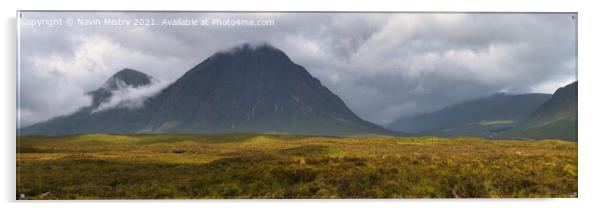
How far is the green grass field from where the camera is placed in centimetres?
1354

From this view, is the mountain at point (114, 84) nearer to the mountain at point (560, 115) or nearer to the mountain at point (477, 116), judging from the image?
the mountain at point (477, 116)

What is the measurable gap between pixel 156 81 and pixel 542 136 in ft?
32.5

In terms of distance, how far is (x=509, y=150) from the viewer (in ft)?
48.7

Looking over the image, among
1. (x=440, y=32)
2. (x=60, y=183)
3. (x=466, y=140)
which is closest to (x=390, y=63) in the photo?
(x=440, y=32)

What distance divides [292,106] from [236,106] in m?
1.52

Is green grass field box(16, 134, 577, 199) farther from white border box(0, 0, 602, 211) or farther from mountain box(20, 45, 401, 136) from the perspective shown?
mountain box(20, 45, 401, 136)

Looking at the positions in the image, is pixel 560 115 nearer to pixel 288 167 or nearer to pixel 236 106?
pixel 288 167

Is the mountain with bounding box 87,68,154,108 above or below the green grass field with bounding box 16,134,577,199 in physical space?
above

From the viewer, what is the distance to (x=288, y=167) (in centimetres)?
1415

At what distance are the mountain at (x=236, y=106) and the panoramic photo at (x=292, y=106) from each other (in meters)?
0.04

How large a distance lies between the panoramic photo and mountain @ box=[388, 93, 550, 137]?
37 millimetres

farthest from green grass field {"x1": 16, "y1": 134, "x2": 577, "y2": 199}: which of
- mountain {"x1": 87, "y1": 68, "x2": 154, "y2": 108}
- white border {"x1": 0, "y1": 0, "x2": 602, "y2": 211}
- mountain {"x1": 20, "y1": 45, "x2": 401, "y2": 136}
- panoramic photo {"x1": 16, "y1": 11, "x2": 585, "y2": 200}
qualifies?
mountain {"x1": 87, "y1": 68, "x2": 154, "y2": 108}
